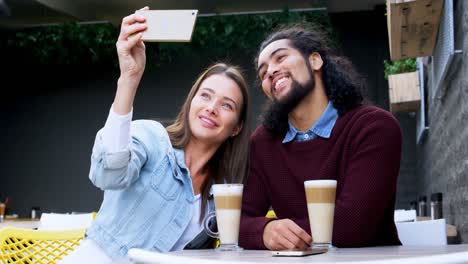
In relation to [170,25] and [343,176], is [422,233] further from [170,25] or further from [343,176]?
[170,25]

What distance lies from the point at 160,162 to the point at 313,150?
0.46 m

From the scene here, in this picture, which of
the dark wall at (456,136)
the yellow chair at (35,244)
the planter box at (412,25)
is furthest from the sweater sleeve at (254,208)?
the planter box at (412,25)

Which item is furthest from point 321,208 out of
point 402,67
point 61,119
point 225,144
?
point 61,119

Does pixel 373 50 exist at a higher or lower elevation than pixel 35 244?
higher

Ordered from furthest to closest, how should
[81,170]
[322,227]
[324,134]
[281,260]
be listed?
[81,170] < [324,134] < [322,227] < [281,260]

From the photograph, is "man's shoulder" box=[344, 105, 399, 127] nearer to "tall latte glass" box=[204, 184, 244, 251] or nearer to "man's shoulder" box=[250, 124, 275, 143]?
"man's shoulder" box=[250, 124, 275, 143]

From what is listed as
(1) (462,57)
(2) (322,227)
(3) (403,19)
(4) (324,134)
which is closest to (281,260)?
(2) (322,227)

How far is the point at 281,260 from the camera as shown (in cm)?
99

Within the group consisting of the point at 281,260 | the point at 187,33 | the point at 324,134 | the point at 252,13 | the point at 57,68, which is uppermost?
the point at 252,13

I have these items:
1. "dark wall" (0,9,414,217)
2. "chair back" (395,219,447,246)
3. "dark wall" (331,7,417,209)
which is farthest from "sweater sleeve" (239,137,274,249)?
"dark wall" (0,9,414,217)

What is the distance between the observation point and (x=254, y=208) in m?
1.70

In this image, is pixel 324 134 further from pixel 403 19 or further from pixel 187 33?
pixel 403 19

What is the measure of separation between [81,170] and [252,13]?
11.4ft

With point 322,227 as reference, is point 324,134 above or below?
above
